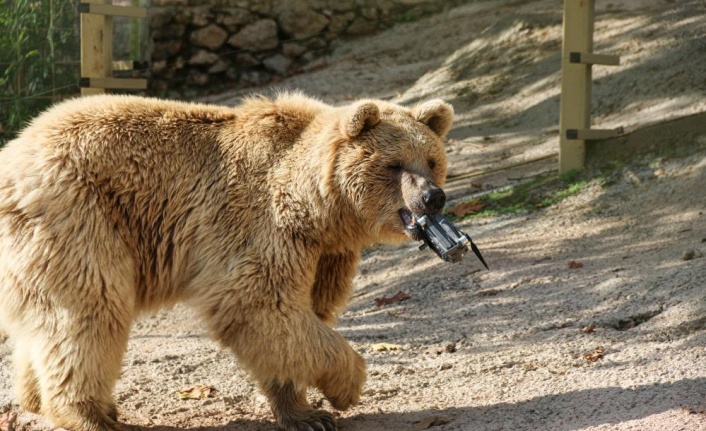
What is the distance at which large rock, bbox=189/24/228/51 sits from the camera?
14.6 m

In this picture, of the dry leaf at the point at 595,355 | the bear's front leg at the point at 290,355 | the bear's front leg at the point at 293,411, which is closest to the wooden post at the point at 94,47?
the bear's front leg at the point at 290,355

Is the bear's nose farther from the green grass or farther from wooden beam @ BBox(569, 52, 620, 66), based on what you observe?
wooden beam @ BBox(569, 52, 620, 66)

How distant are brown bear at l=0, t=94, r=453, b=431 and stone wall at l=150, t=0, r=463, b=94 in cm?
915

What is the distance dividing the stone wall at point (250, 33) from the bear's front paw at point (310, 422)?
9.80 meters

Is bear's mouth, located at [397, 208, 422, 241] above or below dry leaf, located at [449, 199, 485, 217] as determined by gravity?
above

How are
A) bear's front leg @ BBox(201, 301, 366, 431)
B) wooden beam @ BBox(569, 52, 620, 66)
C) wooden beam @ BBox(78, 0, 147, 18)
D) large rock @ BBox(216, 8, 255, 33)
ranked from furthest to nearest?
large rock @ BBox(216, 8, 255, 33)
wooden beam @ BBox(569, 52, 620, 66)
wooden beam @ BBox(78, 0, 147, 18)
bear's front leg @ BBox(201, 301, 366, 431)

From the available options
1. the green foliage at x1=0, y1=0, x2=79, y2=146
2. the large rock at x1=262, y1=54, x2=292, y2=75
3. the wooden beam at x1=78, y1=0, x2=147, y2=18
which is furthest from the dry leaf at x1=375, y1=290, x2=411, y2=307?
the large rock at x1=262, y1=54, x2=292, y2=75

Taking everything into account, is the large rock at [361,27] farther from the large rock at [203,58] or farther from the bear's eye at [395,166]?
the bear's eye at [395,166]

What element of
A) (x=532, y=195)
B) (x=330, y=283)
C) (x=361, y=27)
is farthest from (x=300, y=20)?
(x=330, y=283)

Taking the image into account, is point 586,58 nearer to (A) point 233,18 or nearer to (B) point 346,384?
(B) point 346,384

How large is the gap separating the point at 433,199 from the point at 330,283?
903 millimetres

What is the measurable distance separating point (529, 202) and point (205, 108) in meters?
4.12

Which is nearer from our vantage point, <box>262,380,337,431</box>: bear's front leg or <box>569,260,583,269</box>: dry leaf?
<box>262,380,337,431</box>: bear's front leg

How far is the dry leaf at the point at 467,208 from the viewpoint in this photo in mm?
8984
